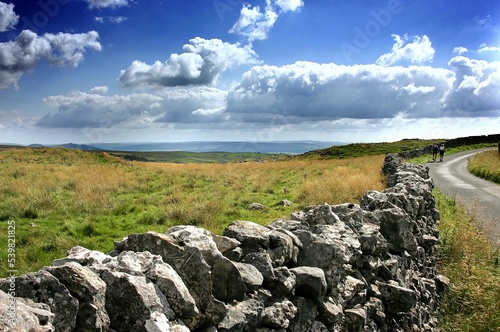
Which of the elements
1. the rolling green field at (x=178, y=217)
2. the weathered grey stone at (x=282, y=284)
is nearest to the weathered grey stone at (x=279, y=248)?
the weathered grey stone at (x=282, y=284)

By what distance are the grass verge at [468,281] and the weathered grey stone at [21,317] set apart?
22.8 feet

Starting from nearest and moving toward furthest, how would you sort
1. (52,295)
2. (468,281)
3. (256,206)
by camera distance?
1. (52,295)
2. (468,281)
3. (256,206)

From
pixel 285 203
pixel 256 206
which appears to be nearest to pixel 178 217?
pixel 256 206

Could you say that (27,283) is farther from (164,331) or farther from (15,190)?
(15,190)

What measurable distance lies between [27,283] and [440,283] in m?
8.97

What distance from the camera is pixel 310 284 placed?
4566 mm

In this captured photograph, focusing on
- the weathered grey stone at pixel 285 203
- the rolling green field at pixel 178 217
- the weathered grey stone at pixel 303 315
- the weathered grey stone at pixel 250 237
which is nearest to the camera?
the weathered grey stone at pixel 303 315

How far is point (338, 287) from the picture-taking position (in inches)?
209

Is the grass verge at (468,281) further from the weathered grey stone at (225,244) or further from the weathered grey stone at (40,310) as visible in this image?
the weathered grey stone at (40,310)

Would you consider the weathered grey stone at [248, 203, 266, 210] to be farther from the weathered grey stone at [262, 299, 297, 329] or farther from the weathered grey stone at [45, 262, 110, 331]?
the weathered grey stone at [45, 262, 110, 331]

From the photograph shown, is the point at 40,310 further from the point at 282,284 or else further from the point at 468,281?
the point at 468,281

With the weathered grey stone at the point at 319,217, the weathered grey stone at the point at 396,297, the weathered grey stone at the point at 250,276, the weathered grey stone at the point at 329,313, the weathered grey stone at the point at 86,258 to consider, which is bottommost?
the weathered grey stone at the point at 396,297

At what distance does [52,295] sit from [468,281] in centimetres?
877

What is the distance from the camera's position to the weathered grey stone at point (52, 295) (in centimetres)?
261
